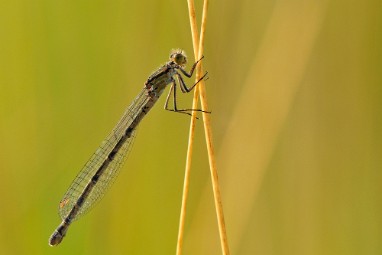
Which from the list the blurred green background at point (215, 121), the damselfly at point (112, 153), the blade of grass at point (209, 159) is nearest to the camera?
the blade of grass at point (209, 159)

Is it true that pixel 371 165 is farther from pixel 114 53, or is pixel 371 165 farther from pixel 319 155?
pixel 114 53

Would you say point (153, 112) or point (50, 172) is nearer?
point (50, 172)

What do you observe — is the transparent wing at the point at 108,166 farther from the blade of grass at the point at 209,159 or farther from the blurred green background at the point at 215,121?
the blade of grass at the point at 209,159

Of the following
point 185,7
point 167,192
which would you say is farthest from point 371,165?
point 185,7

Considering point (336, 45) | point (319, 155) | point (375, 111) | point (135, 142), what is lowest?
point (135, 142)

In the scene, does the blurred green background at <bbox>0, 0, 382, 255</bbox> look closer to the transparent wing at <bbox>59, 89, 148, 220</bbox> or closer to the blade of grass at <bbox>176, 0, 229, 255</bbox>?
the transparent wing at <bbox>59, 89, 148, 220</bbox>

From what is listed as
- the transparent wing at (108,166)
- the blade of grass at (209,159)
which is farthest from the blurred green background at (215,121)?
the blade of grass at (209,159)

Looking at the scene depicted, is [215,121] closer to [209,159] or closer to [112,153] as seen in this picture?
[112,153]
